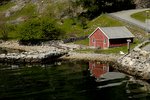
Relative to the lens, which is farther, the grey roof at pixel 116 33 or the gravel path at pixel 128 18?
the gravel path at pixel 128 18

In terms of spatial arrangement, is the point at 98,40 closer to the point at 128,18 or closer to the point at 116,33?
the point at 116,33

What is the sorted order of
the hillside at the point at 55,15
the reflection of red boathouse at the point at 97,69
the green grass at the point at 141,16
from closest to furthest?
the reflection of red boathouse at the point at 97,69 → the green grass at the point at 141,16 → the hillside at the point at 55,15

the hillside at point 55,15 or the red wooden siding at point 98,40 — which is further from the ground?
the hillside at point 55,15

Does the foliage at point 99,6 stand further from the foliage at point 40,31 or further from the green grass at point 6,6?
the green grass at point 6,6

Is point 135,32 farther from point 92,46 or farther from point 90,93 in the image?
point 90,93

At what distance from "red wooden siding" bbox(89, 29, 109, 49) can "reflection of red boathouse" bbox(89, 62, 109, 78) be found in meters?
12.6

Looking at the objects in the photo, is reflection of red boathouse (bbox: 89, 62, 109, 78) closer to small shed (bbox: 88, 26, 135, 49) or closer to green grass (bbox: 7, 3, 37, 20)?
small shed (bbox: 88, 26, 135, 49)

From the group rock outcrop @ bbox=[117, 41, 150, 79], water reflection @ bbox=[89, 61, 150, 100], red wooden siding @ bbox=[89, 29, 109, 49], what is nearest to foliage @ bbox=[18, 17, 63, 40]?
red wooden siding @ bbox=[89, 29, 109, 49]

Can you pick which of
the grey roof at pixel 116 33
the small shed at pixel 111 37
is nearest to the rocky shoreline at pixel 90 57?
the small shed at pixel 111 37

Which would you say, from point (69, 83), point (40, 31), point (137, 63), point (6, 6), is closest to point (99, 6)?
point (40, 31)

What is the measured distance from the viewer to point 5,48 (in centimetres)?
11962

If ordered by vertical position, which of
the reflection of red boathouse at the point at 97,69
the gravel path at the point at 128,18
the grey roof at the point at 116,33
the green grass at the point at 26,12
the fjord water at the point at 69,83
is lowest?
the fjord water at the point at 69,83

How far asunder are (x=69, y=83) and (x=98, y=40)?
33.9m

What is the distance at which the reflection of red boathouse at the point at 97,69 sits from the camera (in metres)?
73.3
